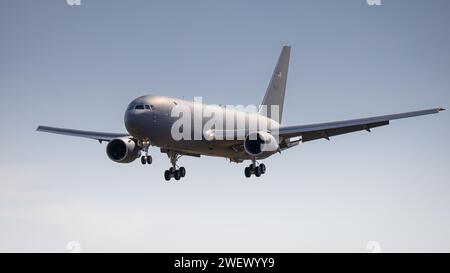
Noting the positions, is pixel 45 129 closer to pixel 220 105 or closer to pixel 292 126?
pixel 220 105

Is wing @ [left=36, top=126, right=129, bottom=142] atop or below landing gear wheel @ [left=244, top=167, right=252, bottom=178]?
atop

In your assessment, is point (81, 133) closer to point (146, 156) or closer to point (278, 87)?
point (146, 156)

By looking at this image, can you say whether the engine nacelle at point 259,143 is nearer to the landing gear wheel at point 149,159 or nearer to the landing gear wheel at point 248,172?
the landing gear wheel at point 248,172

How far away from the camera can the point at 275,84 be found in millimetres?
80812

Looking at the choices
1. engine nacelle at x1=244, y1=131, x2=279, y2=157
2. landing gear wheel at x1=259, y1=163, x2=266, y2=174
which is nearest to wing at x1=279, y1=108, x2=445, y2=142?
engine nacelle at x1=244, y1=131, x2=279, y2=157

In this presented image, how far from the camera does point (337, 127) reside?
58.5 metres

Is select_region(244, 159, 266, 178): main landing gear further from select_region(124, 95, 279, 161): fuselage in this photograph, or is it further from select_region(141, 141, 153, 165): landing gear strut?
select_region(141, 141, 153, 165): landing gear strut

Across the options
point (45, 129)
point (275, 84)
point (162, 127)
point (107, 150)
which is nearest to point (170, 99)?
point (162, 127)

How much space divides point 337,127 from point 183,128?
11.8 metres

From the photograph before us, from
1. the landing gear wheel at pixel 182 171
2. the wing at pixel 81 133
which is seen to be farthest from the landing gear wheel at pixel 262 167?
the wing at pixel 81 133

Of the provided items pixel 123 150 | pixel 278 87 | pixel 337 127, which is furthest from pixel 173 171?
pixel 278 87

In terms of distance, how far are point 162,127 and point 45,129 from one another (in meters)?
18.0

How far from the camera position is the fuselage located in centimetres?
5450

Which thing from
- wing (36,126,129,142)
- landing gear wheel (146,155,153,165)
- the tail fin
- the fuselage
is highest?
the tail fin
